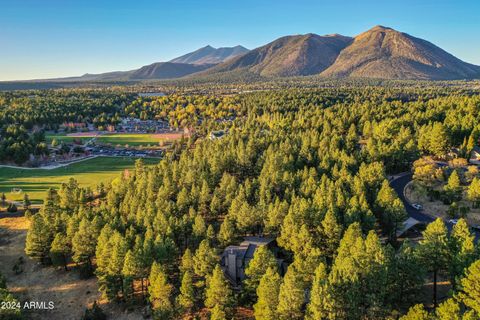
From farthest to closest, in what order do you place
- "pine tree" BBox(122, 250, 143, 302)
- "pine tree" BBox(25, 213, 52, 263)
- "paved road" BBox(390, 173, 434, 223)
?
"paved road" BBox(390, 173, 434, 223) < "pine tree" BBox(25, 213, 52, 263) < "pine tree" BBox(122, 250, 143, 302)

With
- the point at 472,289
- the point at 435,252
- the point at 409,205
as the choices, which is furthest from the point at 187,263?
the point at 409,205

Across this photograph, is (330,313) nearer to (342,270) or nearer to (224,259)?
(342,270)

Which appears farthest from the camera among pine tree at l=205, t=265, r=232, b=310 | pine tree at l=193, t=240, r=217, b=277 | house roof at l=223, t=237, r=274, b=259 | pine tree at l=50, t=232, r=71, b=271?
pine tree at l=50, t=232, r=71, b=271

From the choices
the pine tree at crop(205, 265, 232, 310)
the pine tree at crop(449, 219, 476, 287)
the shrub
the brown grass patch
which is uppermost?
the pine tree at crop(449, 219, 476, 287)

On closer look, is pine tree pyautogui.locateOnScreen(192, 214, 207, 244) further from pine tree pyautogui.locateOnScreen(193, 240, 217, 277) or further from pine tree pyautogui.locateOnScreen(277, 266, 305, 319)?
pine tree pyautogui.locateOnScreen(277, 266, 305, 319)

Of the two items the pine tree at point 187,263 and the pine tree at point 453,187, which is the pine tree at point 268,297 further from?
the pine tree at point 453,187

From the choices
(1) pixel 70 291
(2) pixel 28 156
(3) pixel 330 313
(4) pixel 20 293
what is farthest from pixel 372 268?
(2) pixel 28 156

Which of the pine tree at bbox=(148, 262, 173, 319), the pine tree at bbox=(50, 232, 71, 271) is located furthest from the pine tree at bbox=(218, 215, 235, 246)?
the pine tree at bbox=(50, 232, 71, 271)

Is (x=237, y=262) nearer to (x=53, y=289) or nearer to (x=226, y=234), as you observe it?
(x=226, y=234)
